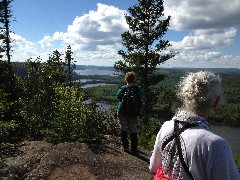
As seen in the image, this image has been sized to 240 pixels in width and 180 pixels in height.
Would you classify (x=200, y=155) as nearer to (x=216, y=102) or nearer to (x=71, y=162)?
(x=216, y=102)


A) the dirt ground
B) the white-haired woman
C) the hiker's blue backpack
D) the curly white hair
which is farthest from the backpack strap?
the hiker's blue backpack

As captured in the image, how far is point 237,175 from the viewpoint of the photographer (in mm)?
1909

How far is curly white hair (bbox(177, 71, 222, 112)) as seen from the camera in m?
2.10

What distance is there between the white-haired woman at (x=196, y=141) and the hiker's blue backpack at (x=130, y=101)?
4.59 m

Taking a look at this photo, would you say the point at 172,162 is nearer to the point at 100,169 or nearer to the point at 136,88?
the point at 100,169

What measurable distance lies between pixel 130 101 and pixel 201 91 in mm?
4877

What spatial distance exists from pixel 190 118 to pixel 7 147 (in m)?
6.04

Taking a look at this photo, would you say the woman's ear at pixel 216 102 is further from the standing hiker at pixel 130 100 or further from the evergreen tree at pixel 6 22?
the evergreen tree at pixel 6 22

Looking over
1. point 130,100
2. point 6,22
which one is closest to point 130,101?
point 130,100

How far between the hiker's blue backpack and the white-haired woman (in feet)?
15.0

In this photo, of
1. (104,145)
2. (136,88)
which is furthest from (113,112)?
(136,88)

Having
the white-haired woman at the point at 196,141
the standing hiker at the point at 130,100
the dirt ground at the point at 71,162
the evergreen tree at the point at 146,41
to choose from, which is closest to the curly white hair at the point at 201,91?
the white-haired woman at the point at 196,141

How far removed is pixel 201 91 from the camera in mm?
2104

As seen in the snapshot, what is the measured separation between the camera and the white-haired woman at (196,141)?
188 centimetres
